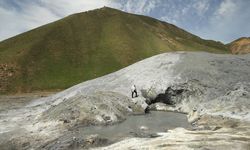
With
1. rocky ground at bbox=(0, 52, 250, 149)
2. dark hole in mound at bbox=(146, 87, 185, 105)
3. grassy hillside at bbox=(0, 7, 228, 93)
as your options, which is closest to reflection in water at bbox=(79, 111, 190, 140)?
rocky ground at bbox=(0, 52, 250, 149)

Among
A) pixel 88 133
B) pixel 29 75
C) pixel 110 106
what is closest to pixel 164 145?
pixel 88 133

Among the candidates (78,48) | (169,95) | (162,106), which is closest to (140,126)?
(162,106)

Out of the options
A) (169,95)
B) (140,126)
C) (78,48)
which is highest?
(78,48)

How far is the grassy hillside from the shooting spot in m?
116

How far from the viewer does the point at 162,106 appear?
47.3 metres

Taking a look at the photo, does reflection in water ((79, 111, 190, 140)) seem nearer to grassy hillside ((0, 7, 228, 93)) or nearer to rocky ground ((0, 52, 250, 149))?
rocky ground ((0, 52, 250, 149))

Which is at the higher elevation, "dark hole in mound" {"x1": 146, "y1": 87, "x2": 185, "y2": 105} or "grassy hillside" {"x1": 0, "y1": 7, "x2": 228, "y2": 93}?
"grassy hillside" {"x1": 0, "y1": 7, "x2": 228, "y2": 93}

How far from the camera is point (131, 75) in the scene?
5591cm

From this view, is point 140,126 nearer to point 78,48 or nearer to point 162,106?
point 162,106

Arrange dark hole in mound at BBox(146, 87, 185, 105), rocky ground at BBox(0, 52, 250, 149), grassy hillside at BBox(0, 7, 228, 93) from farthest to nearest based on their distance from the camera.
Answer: grassy hillside at BBox(0, 7, 228, 93), dark hole in mound at BBox(146, 87, 185, 105), rocky ground at BBox(0, 52, 250, 149)

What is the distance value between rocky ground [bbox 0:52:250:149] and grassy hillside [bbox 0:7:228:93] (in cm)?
5730

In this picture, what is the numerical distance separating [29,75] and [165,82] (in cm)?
7701

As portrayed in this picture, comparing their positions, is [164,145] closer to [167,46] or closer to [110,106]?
[110,106]

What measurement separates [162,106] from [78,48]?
9967cm
